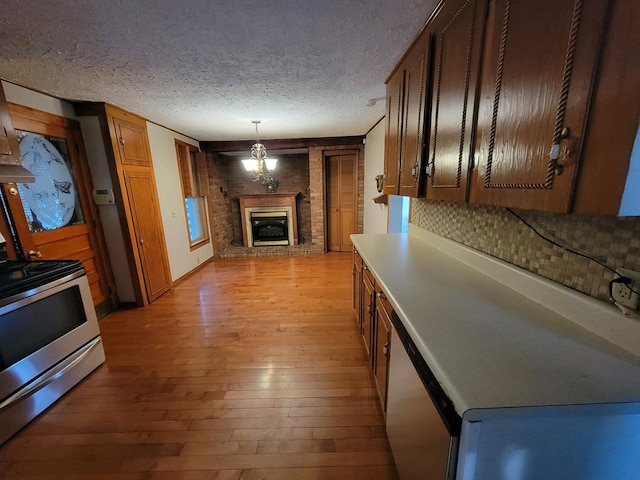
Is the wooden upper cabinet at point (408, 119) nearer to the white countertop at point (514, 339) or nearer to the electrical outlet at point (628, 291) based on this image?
the white countertop at point (514, 339)

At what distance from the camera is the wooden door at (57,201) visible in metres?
2.16

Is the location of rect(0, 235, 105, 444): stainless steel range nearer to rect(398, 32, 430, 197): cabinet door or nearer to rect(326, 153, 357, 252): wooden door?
rect(398, 32, 430, 197): cabinet door

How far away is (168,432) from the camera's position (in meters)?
1.53

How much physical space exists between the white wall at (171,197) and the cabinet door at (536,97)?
12.9 ft

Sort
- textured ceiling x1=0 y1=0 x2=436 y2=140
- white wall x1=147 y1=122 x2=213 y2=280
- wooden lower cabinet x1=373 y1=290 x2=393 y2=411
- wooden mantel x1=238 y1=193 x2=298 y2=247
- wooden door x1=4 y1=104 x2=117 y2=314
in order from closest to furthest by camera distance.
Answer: textured ceiling x1=0 y1=0 x2=436 y2=140, wooden lower cabinet x1=373 y1=290 x2=393 y2=411, wooden door x1=4 y1=104 x2=117 y2=314, white wall x1=147 y1=122 x2=213 y2=280, wooden mantel x1=238 y1=193 x2=298 y2=247

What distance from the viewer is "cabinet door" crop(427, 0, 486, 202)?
3.35 feet

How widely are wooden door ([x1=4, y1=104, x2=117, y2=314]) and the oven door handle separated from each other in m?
1.00

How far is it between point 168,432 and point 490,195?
217 cm

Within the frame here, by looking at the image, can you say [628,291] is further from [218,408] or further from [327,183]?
[327,183]

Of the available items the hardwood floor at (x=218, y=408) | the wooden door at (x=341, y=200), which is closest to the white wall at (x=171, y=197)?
the hardwood floor at (x=218, y=408)

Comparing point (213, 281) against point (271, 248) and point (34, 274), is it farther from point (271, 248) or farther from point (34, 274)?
point (34, 274)

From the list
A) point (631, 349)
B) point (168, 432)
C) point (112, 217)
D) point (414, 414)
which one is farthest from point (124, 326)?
point (631, 349)

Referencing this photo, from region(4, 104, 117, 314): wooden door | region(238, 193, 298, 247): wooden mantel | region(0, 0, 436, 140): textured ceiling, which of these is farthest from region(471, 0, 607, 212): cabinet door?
region(238, 193, 298, 247): wooden mantel

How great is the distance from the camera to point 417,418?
90cm
